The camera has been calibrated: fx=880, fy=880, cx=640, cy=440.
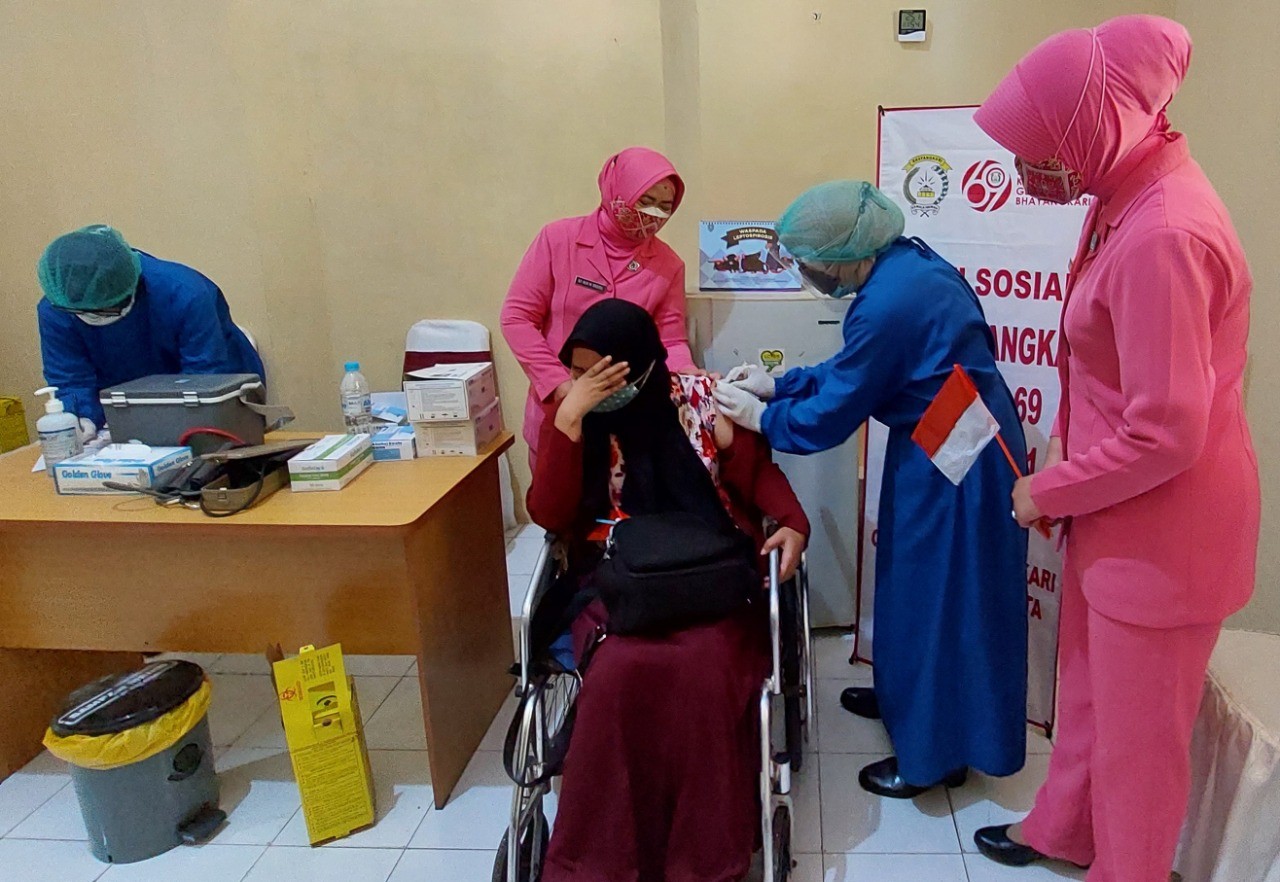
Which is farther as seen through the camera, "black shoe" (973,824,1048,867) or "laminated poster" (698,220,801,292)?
"laminated poster" (698,220,801,292)

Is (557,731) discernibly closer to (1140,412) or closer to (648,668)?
(648,668)

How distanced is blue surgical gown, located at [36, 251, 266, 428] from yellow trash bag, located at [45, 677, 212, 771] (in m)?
0.97

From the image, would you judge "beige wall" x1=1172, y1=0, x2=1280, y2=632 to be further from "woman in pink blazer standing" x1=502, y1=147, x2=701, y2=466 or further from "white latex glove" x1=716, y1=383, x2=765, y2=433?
"woman in pink blazer standing" x1=502, y1=147, x2=701, y2=466

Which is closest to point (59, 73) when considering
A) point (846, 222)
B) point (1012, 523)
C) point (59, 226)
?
point (59, 226)

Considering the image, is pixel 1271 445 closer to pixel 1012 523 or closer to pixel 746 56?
pixel 1012 523

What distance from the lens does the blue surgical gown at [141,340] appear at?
2.38m

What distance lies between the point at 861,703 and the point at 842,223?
1.29 metres

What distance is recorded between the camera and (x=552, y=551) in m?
1.91

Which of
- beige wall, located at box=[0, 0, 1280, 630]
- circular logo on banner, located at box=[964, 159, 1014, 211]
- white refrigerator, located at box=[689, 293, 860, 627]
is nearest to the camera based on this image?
circular logo on banner, located at box=[964, 159, 1014, 211]

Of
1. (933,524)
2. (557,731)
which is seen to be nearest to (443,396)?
(557,731)

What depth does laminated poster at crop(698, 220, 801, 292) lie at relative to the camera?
101 inches

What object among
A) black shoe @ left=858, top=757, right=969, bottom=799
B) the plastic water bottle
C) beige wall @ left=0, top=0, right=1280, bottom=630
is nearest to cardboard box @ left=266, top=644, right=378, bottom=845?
the plastic water bottle

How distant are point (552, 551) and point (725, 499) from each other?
0.41 metres

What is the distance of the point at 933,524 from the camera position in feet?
5.95
